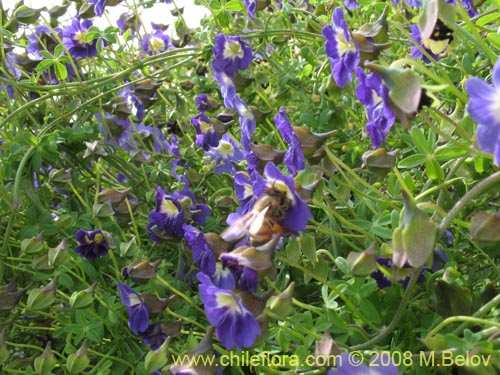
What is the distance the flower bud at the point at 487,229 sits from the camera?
0.55 metres

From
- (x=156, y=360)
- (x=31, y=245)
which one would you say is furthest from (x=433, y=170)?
(x=31, y=245)

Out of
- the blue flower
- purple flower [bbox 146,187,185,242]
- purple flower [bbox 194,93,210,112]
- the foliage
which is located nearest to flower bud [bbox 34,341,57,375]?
the foliage

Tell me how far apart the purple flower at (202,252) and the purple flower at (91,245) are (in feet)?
0.57

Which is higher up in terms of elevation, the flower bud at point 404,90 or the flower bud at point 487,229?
the flower bud at point 404,90

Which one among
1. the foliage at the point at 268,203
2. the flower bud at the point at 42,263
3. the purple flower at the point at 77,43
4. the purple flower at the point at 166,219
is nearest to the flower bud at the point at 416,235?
the foliage at the point at 268,203

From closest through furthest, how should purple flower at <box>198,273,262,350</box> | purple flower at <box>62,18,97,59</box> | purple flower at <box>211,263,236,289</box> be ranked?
purple flower at <box>198,273,262,350</box> < purple flower at <box>211,263,236,289</box> < purple flower at <box>62,18,97,59</box>

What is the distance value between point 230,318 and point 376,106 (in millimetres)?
243

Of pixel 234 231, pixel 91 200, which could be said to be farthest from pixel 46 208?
pixel 234 231

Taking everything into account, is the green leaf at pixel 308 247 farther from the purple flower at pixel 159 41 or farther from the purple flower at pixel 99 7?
the purple flower at pixel 159 41

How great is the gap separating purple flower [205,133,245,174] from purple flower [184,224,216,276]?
0.27 metres

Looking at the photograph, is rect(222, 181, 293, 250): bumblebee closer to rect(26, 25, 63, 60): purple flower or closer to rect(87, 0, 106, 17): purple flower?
rect(87, 0, 106, 17): purple flower

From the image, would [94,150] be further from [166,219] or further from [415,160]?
[415,160]

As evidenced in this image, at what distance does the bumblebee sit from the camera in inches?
22.5

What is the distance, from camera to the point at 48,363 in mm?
883
